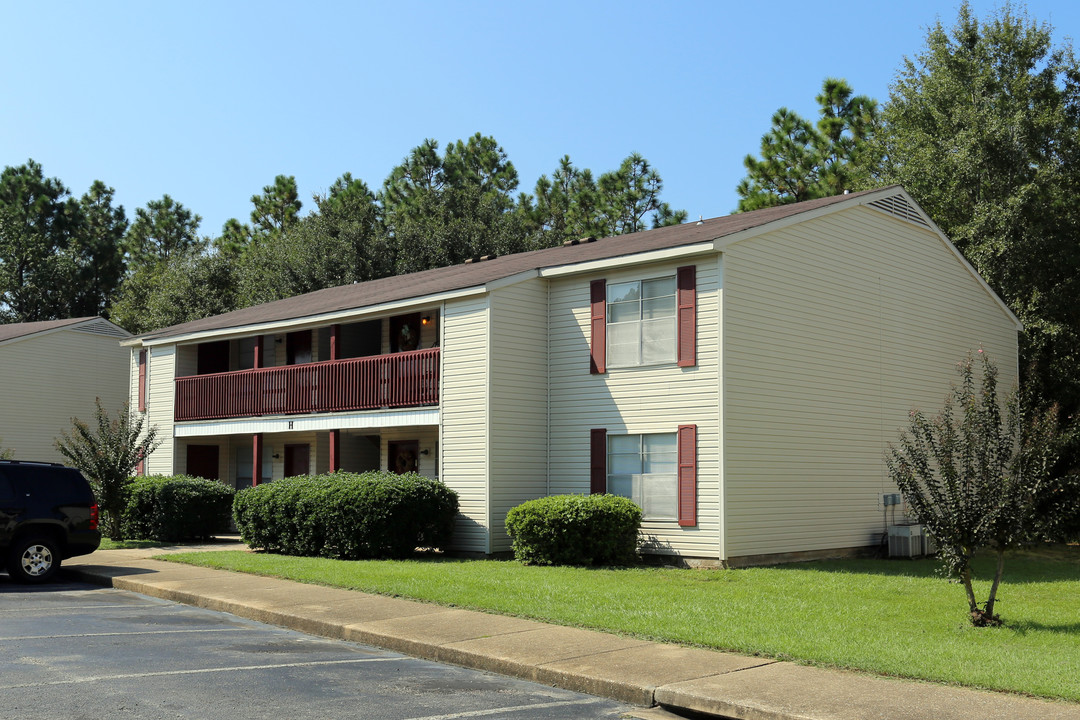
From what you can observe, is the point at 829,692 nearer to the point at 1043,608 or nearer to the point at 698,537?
the point at 1043,608

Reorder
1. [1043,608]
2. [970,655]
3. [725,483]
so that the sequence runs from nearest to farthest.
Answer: [970,655], [1043,608], [725,483]

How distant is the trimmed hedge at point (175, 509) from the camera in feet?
74.0

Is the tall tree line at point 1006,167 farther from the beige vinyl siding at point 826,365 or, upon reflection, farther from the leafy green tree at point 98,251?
the leafy green tree at point 98,251

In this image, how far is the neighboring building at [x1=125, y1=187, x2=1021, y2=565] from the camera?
58.3 feet

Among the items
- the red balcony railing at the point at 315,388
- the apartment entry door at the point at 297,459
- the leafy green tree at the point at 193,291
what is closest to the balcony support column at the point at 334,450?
the red balcony railing at the point at 315,388

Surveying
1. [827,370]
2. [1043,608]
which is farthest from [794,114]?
[1043,608]

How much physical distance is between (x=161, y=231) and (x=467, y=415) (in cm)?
5831

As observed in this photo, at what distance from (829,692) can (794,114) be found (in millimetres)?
35973

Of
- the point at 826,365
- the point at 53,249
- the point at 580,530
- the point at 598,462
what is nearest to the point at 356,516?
the point at 580,530

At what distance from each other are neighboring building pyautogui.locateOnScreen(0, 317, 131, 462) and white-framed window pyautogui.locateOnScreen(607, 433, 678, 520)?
75.1 ft

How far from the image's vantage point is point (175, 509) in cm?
2248

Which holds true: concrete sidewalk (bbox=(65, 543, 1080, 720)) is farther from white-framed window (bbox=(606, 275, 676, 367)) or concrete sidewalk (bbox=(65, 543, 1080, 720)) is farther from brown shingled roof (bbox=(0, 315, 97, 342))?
brown shingled roof (bbox=(0, 315, 97, 342))

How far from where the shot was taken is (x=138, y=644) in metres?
10.3

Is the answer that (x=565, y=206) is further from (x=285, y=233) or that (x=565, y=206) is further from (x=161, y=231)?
(x=161, y=231)
